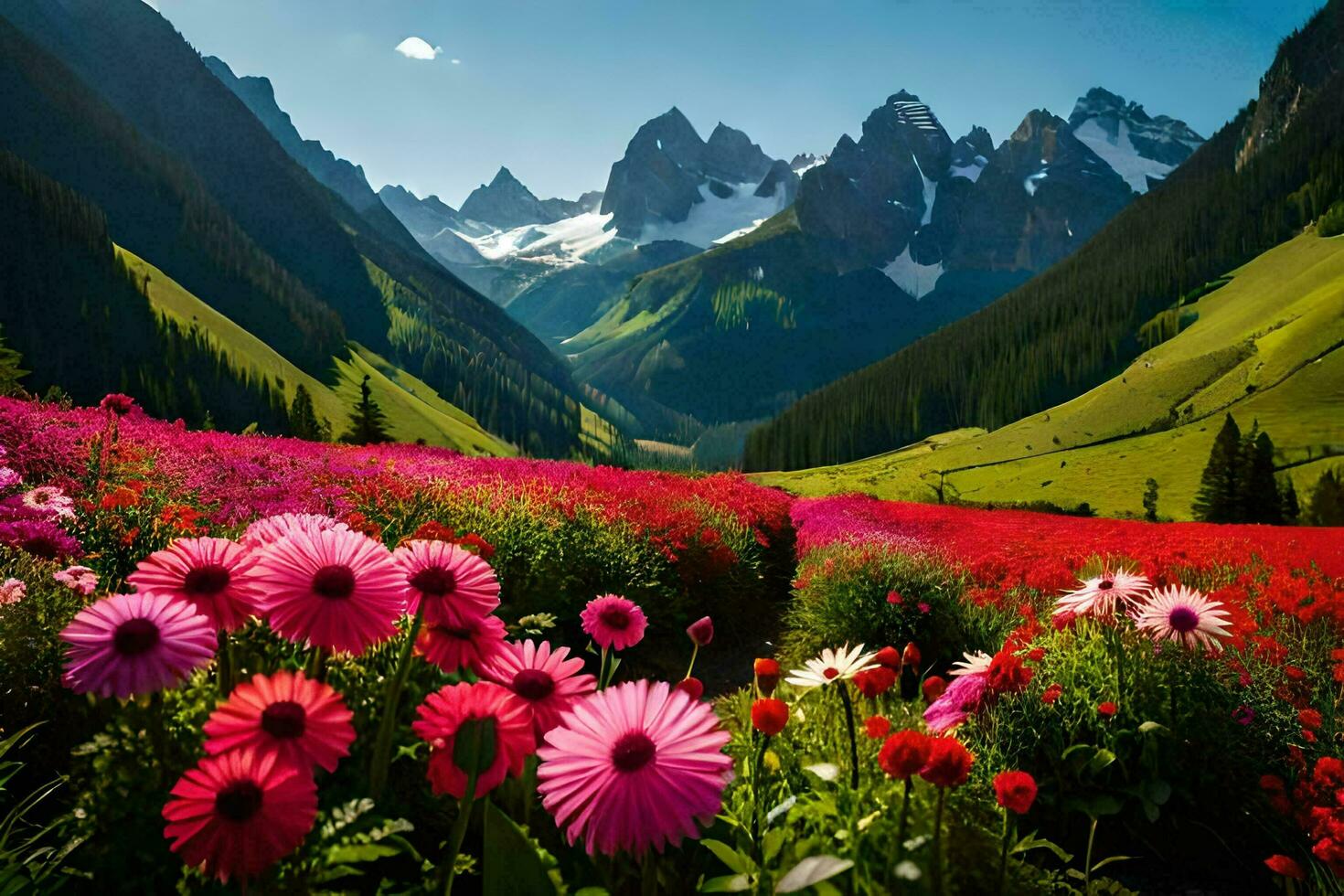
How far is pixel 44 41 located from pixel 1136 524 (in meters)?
281

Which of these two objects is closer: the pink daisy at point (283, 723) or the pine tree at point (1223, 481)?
the pink daisy at point (283, 723)

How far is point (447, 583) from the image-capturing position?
1658 millimetres

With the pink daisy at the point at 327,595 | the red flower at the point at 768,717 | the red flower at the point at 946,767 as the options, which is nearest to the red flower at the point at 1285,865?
the red flower at the point at 946,767

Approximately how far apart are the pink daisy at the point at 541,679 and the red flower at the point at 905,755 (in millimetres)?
770

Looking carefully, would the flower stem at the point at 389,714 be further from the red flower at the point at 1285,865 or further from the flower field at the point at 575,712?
the red flower at the point at 1285,865

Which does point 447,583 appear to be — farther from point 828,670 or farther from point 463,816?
point 828,670

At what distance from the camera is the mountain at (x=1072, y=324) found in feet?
368

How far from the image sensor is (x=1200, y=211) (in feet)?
426

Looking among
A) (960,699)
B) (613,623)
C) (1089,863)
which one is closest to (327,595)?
(613,623)

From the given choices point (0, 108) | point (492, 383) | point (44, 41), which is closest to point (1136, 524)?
point (492, 383)

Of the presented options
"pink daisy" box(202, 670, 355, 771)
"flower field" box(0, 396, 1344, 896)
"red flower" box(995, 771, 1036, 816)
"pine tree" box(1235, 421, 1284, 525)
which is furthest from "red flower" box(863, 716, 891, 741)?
"pine tree" box(1235, 421, 1284, 525)

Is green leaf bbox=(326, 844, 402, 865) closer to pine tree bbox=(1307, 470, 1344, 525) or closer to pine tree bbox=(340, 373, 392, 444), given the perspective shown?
pine tree bbox=(340, 373, 392, 444)

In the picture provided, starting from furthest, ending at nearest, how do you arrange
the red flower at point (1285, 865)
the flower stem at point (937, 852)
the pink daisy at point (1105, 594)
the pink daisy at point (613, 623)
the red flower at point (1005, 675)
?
the pink daisy at point (1105, 594), the red flower at point (1285, 865), the red flower at point (1005, 675), the pink daisy at point (613, 623), the flower stem at point (937, 852)

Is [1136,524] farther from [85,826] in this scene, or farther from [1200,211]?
[1200,211]
